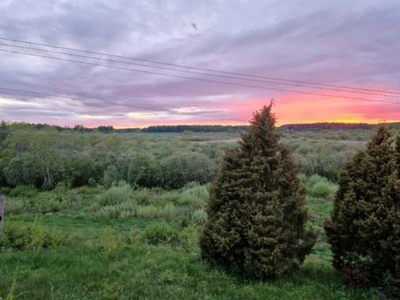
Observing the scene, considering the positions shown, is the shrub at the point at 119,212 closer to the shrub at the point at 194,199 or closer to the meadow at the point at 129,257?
the meadow at the point at 129,257

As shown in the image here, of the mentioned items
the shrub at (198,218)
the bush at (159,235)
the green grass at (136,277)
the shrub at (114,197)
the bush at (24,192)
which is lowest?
the bush at (24,192)

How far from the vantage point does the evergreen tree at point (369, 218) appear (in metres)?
5.51

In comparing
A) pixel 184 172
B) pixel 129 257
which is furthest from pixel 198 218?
pixel 184 172

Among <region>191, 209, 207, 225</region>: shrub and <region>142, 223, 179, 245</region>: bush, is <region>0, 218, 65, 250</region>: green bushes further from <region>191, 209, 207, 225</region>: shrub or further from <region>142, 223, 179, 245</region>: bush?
<region>191, 209, 207, 225</region>: shrub

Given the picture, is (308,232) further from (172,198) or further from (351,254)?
(172,198)

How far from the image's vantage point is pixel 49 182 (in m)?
31.7

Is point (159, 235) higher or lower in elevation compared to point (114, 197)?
higher

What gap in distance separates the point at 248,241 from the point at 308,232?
119 centimetres

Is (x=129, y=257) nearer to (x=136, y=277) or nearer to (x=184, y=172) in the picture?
(x=136, y=277)

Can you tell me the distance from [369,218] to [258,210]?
1512 millimetres

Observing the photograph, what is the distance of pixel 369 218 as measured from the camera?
5.55 m

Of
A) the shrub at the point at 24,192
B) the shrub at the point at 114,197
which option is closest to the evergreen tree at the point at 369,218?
the shrub at the point at 114,197

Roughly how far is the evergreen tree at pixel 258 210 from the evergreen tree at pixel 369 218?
22.7 inches

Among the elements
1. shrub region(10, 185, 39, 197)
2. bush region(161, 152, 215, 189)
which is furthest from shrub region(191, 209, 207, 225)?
shrub region(10, 185, 39, 197)
